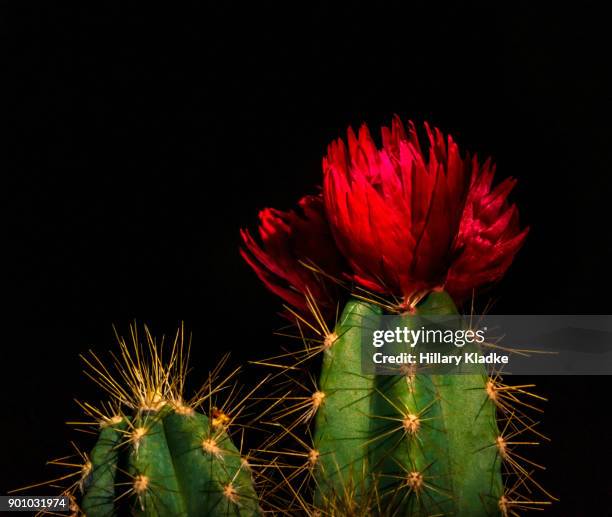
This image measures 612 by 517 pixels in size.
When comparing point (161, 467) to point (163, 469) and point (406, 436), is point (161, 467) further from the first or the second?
point (406, 436)

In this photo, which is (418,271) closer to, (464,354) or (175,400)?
(464,354)

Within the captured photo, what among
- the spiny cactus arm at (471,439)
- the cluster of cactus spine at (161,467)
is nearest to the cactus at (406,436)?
the spiny cactus arm at (471,439)

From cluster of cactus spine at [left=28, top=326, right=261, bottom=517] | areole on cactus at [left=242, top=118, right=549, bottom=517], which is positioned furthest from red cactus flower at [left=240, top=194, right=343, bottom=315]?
cluster of cactus spine at [left=28, top=326, right=261, bottom=517]

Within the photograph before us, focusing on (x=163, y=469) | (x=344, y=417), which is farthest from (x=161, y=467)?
(x=344, y=417)

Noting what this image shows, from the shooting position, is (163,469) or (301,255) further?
(301,255)

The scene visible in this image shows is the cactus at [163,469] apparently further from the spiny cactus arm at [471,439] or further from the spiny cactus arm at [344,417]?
the spiny cactus arm at [471,439]

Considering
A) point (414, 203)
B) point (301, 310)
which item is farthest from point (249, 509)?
point (414, 203)

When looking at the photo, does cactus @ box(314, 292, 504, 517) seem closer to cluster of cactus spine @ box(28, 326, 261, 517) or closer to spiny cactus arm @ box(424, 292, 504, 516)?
spiny cactus arm @ box(424, 292, 504, 516)
